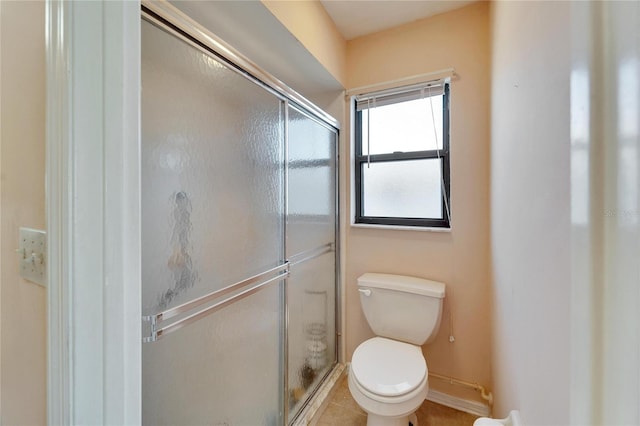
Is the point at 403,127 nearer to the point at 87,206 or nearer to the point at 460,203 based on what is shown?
the point at 460,203

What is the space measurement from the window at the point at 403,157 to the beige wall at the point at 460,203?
0.09 m

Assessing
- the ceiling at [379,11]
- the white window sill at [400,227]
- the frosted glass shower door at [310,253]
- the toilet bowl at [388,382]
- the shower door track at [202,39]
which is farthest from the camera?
the white window sill at [400,227]

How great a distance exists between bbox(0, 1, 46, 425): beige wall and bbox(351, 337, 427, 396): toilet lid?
1128mm

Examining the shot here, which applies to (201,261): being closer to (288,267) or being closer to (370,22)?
(288,267)

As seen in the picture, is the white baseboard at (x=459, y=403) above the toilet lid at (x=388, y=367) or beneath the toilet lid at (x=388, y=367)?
beneath

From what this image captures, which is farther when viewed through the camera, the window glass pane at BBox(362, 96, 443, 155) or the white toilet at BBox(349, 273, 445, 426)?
the window glass pane at BBox(362, 96, 443, 155)

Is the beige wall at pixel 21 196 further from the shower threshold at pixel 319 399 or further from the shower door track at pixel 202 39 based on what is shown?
the shower threshold at pixel 319 399

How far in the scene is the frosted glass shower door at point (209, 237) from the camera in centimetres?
79

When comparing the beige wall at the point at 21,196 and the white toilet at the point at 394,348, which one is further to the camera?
the white toilet at the point at 394,348

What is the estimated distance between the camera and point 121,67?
0.51 metres

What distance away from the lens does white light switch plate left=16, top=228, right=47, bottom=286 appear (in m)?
0.54

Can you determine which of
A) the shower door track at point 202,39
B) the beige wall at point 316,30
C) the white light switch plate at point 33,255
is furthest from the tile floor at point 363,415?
the beige wall at point 316,30

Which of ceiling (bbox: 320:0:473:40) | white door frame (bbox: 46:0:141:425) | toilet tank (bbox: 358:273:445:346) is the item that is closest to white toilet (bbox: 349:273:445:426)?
toilet tank (bbox: 358:273:445:346)

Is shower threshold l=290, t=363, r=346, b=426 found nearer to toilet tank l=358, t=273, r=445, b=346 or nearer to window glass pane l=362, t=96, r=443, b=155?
toilet tank l=358, t=273, r=445, b=346
